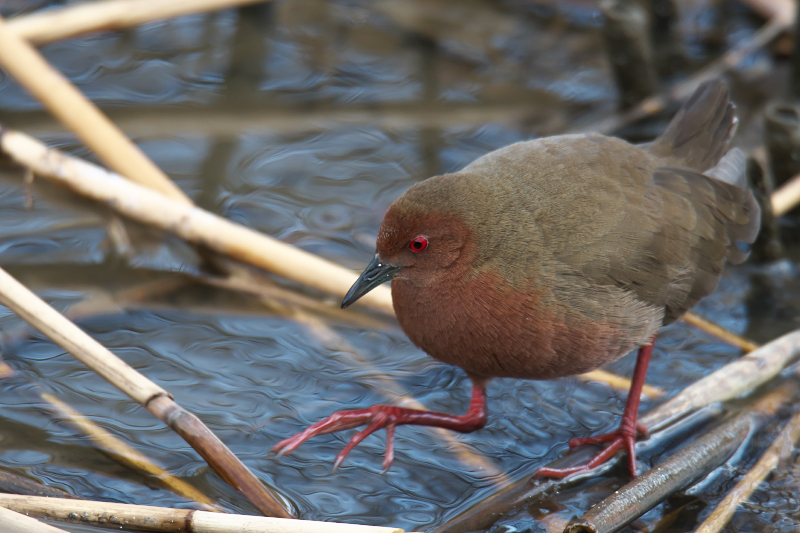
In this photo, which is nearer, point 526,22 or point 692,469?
point 692,469

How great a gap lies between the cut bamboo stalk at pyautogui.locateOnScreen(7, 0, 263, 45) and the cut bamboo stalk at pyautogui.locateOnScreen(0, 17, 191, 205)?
11.2 inches

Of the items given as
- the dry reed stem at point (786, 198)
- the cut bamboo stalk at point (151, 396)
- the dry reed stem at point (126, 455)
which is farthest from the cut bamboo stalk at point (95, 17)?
the dry reed stem at point (786, 198)

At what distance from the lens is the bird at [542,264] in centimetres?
307

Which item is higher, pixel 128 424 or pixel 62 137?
pixel 62 137

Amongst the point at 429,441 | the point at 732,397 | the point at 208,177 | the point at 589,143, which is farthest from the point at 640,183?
the point at 208,177

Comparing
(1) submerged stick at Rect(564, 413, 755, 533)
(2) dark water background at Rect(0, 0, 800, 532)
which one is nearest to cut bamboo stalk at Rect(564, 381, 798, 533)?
(1) submerged stick at Rect(564, 413, 755, 533)

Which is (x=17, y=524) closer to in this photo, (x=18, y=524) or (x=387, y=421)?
(x=18, y=524)

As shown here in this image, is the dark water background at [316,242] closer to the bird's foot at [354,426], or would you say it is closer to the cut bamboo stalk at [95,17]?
the bird's foot at [354,426]

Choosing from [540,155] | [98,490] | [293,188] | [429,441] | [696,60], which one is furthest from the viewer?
[696,60]

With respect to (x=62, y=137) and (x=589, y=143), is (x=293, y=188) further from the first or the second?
(x=589, y=143)

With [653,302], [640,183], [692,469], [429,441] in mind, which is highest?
[640,183]

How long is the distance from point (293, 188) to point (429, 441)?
2033 mm

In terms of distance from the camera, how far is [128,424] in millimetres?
3371

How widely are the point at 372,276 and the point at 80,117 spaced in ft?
6.59
